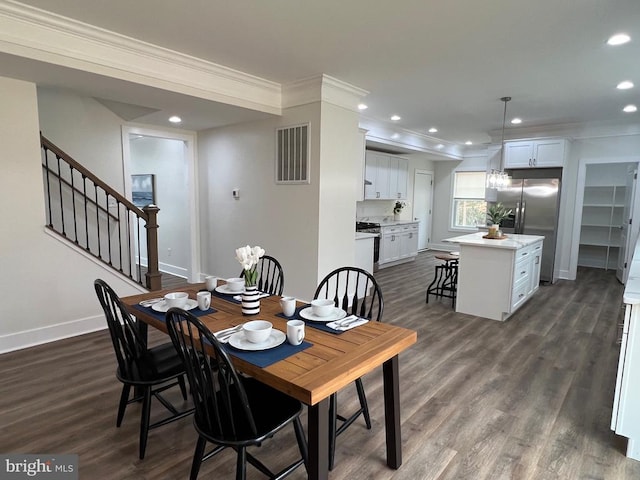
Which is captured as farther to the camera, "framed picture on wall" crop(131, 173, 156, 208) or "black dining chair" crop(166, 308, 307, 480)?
"framed picture on wall" crop(131, 173, 156, 208)

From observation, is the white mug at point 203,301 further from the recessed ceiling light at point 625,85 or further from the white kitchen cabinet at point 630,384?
the recessed ceiling light at point 625,85

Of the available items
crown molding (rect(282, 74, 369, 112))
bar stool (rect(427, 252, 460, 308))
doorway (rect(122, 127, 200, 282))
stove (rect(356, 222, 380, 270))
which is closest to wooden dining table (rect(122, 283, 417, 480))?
Result: crown molding (rect(282, 74, 369, 112))

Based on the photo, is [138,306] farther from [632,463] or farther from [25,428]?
[632,463]

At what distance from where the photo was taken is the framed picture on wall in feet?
21.9

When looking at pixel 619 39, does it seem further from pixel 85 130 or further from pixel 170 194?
pixel 170 194

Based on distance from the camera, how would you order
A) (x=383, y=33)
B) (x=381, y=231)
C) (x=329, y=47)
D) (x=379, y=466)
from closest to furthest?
1. (x=379, y=466)
2. (x=383, y=33)
3. (x=329, y=47)
4. (x=381, y=231)

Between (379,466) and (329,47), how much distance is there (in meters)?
3.13

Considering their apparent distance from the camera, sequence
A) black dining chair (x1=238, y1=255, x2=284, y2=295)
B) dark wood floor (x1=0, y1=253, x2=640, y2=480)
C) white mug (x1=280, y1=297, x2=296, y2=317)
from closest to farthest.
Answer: dark wood floor (x1=0, y1=253, x2=640, y2=480) < white mug (x1=280, y1=297, x2=296, y2=317) < black dining chair (x1=238, y1=255, x2=284, y2=295)

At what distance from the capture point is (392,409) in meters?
1.96

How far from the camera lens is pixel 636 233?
236 inches

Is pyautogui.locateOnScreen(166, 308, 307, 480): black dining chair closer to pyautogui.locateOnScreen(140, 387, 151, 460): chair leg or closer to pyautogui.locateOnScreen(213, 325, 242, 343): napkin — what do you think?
pyautogui.locateOnScreen(213, 325, 242, 343): napkin

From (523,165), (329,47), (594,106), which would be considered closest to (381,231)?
(523,165)

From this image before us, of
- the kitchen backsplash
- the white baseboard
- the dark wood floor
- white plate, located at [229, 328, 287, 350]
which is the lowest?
the dark wood floor

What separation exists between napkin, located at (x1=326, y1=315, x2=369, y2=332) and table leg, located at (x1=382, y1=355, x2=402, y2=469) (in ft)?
0.83
